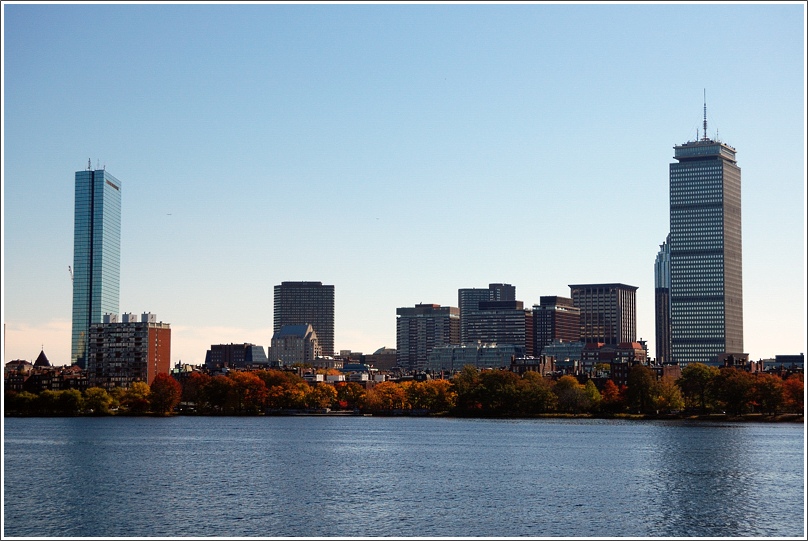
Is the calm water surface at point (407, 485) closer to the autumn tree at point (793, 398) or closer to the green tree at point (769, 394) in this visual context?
the green tree at point (769, 394)

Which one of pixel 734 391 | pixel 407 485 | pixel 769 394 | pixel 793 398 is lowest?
pixel 407 485

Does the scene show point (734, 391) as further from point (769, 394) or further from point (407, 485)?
point (407, 485)

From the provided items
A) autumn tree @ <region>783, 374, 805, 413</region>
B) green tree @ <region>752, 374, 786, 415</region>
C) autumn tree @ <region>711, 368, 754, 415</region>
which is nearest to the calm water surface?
autumn tree @ <region>711, 368, 754, 415</region>

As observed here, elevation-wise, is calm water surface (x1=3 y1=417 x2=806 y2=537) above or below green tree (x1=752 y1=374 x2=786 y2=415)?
below

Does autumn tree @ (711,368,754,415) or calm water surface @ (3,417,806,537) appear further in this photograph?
autumn tree @ (711,368,754,415)

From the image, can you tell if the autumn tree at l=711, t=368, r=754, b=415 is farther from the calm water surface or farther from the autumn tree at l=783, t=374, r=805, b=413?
the calm water surface

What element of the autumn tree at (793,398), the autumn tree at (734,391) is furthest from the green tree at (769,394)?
the autumn tree at (793,398)

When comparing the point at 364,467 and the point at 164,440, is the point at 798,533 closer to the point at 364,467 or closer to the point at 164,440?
the point at 364,467

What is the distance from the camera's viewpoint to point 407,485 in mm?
83000

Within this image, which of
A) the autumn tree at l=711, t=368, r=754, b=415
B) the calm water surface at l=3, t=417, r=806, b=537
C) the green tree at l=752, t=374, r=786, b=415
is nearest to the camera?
the calm water surface at l=3, t=417, r=806, b=537

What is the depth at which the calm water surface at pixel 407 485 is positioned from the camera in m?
63.4

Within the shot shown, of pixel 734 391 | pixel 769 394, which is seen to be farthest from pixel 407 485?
pixel 769 394

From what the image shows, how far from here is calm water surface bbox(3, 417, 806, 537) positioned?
208 ft

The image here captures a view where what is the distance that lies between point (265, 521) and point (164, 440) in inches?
2942
